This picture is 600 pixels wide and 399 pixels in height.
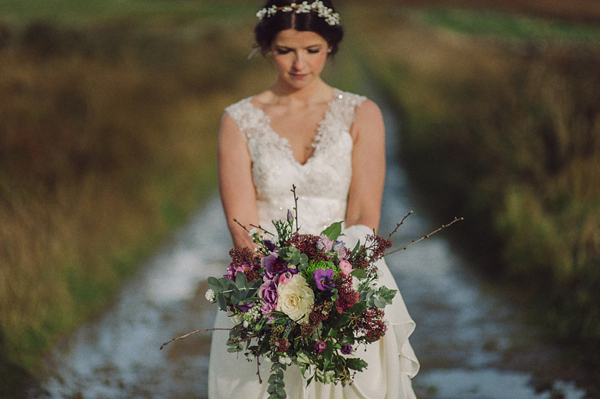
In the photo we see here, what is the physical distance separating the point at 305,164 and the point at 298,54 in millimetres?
465

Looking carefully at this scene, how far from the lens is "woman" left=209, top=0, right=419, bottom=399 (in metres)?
3.15

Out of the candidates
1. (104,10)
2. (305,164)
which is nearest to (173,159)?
(305,164)

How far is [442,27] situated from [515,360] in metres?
27.2

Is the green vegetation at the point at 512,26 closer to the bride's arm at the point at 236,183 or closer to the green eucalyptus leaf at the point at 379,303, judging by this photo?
the bride's arm at the point at 236,183

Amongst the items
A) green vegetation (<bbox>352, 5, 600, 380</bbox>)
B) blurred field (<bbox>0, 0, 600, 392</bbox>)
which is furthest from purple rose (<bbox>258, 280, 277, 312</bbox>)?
green vegetation (<bbox>352, 5, 600, 380</bbox>)

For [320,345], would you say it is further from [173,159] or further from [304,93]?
[173,159]

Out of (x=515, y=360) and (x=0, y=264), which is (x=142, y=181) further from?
(x=515, y=360)

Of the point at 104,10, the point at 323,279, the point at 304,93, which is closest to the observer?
the point at 323,279

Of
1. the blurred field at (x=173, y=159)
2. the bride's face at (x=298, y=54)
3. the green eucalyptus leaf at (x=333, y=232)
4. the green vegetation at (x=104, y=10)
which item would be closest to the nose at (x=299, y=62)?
the bride's face at (x=298, y=54)

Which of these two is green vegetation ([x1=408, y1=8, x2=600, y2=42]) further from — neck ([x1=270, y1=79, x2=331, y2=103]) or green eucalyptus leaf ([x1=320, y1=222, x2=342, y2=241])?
green eucalyptus leaf ([x1=320, y1=222, x2=342, y2=241])

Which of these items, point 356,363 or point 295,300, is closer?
point 295,300

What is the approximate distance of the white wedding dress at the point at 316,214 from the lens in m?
3.11

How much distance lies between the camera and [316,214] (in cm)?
348

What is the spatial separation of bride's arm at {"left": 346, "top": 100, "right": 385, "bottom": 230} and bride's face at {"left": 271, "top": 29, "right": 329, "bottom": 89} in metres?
0.29
